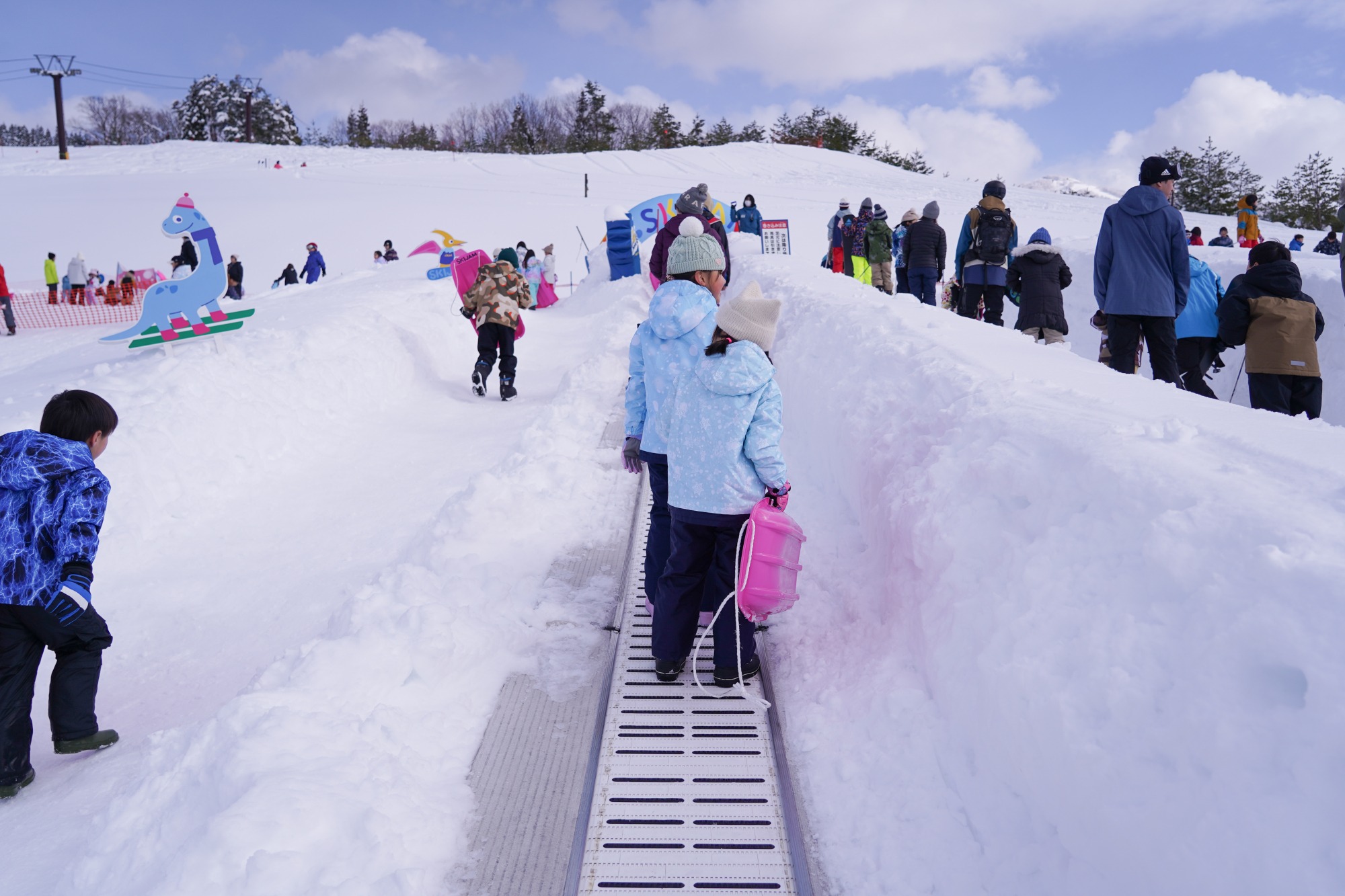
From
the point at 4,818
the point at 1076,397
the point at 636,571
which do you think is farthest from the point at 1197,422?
the point at 4,818

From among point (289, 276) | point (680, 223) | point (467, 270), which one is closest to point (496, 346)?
point (467, 270)

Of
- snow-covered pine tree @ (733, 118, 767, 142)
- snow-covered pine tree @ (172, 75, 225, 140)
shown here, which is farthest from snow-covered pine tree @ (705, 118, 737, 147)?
snow-covered pine tree @ (172, 75, 225, 140)

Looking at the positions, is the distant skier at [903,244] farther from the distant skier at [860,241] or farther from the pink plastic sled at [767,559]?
the pink plastic sled at [767,559]

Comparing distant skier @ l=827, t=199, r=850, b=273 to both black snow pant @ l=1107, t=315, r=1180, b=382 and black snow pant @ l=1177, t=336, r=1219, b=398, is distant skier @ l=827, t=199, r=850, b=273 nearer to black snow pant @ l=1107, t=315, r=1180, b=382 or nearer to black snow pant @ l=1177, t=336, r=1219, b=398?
black snow pant @ l=1177, t=336, r=1219, b=398

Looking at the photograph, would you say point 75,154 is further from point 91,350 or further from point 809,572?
point 809,572

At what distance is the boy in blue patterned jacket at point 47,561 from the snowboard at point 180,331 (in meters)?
5.00

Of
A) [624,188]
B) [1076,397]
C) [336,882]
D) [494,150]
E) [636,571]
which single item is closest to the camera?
[336,882]

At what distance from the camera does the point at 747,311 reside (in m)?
3.22

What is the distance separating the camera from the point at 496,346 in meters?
9.52

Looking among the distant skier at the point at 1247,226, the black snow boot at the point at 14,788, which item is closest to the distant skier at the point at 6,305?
the black snow boot at the point at 14,788

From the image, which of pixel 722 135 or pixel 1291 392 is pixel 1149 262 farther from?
pixel 722 135

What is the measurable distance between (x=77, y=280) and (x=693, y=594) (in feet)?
78.1

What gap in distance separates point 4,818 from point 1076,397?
4.42 m

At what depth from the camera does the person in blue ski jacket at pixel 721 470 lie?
3.24 metres
